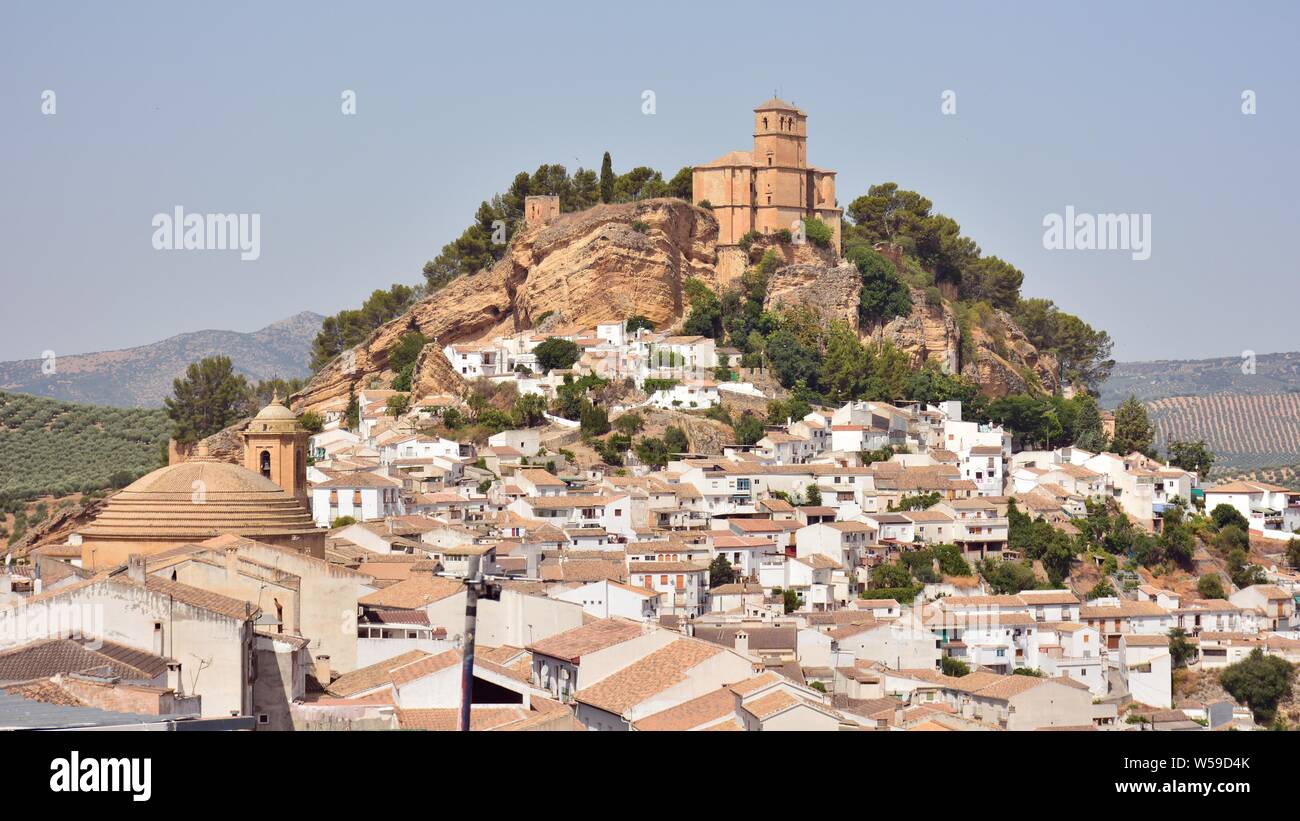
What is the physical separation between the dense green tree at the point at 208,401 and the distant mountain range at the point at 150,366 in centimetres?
5266

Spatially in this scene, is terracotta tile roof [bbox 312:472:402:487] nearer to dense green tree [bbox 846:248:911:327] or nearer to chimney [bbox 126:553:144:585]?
chimney [bbox 126:553:144:585]

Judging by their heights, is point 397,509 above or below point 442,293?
below

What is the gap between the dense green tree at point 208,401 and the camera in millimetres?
55375

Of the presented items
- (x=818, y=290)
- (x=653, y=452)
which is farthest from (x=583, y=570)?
(x=818, y=290)

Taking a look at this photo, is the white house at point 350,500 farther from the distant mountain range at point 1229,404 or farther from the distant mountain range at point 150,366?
the distant mountain range at point 150,366

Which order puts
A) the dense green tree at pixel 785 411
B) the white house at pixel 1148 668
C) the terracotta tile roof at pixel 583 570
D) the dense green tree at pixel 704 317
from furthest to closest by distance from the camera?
1. the dense green tree at pixel 704 317
2. the dense green tree at pixel 785 411
3. the white house at pixel 1148 668
4. the terracotta tile roof at pixel 583 570

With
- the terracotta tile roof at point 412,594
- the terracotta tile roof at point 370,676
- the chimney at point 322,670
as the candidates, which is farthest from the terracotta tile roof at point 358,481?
the chimney at point 322,670

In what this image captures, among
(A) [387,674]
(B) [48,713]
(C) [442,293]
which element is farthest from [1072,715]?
(C) [442,293]

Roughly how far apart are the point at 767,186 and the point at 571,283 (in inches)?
263

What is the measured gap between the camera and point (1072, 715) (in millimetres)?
28359

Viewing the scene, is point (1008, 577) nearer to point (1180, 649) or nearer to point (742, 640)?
point (1180, 649)

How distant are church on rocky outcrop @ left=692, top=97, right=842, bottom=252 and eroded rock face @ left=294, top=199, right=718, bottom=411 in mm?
715
